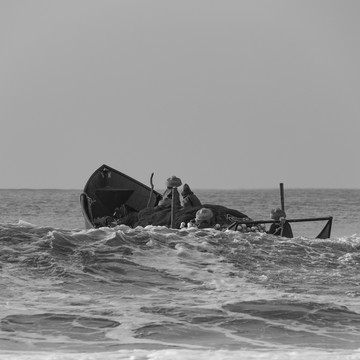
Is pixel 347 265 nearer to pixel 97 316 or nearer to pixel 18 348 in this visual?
pixel 97 316

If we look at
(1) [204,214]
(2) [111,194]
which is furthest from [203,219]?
(2) [111,194]

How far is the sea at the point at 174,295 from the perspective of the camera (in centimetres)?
1186

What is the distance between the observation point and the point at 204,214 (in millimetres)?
22000

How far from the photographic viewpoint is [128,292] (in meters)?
16.1

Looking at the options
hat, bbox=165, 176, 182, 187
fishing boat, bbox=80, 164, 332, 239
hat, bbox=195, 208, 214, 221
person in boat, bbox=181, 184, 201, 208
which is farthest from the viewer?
hat, bbox=165, 176, 182, 187

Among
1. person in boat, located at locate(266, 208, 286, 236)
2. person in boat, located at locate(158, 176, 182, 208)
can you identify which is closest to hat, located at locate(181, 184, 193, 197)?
person in boat, located at locate(158, 176, 182, 208)

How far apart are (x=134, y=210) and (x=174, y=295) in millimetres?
12193

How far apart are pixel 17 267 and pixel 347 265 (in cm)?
685

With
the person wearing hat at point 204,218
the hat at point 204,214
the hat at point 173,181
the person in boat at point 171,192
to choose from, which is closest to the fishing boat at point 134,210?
the person in boat at point 171,192

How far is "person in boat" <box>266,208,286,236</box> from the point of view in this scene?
72.9ft

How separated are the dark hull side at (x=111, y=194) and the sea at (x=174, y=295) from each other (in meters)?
3.70

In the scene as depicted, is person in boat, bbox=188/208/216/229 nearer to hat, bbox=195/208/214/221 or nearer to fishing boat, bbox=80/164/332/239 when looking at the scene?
hat, bbox=195/208/214/221

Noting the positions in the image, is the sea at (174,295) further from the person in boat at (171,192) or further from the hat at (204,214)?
the person in boat at (171,192)

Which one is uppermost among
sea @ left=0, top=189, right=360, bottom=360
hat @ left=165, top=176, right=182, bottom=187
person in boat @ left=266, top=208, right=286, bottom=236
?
hat @ left=165, top=176, right=182, bottom=187
